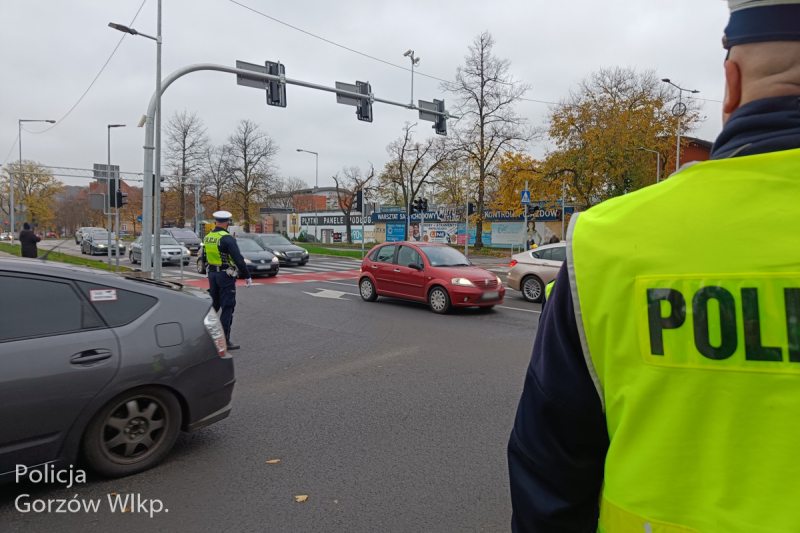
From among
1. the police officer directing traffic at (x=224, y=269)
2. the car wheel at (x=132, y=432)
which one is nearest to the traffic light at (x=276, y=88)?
the police officer directing traffic at (x=224, y=269)

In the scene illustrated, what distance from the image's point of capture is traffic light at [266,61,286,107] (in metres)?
15.6

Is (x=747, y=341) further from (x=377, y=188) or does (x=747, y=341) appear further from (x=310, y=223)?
(x=310, y=223)

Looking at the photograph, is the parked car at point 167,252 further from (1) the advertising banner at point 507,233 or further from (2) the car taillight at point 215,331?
(1) the advertising banner at point 507,233

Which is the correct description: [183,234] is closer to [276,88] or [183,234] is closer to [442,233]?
[276,88]

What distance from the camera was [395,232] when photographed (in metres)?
56.2

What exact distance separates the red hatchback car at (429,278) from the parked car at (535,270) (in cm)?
191

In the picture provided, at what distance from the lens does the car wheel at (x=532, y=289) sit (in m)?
13.9

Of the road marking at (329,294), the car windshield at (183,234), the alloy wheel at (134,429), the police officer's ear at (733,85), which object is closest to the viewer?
→ the police officer's ear at (733,85)

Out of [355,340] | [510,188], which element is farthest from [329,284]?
[510,188]

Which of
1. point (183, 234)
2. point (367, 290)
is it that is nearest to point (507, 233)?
point (183, 234)

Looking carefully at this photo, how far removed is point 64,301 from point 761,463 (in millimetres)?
4130

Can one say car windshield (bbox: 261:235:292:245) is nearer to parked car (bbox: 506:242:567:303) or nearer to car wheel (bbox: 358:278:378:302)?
car wheel (bbox: 358:278:378:302)

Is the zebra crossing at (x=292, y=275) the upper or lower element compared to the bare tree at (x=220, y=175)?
lower

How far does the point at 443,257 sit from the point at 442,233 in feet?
128
